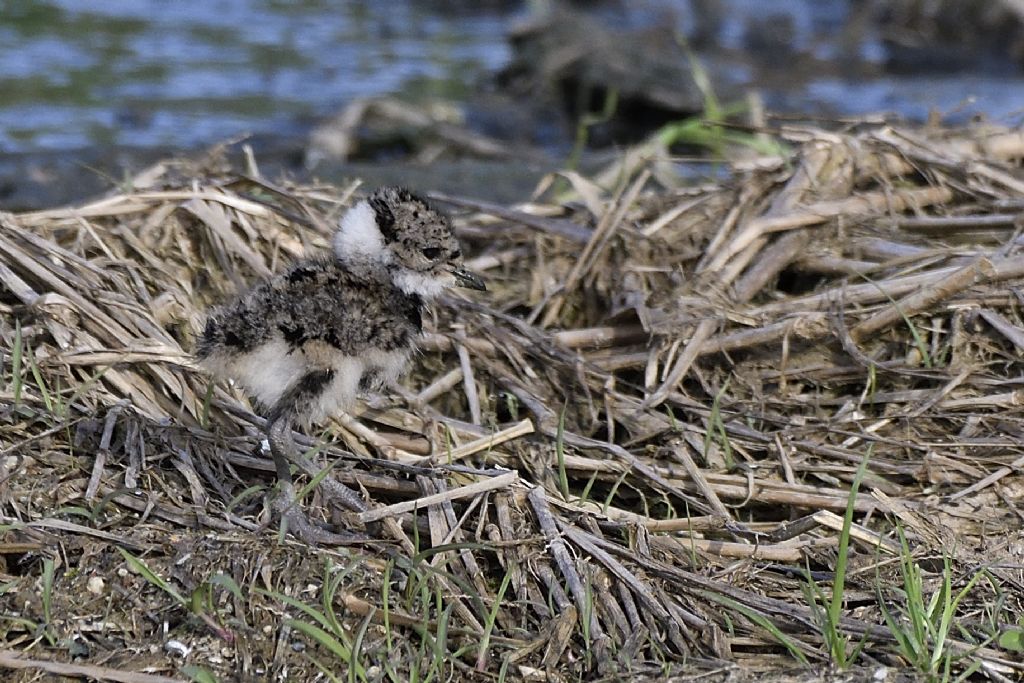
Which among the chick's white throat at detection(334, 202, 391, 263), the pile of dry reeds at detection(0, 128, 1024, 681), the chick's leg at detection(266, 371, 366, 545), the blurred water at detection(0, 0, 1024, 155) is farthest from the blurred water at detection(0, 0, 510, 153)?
the chick's leg at detection(266, 371, 366, 545)

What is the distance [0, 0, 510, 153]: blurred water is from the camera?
10.6 m

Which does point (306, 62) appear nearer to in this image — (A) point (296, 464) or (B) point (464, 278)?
(B) point (464, 278)

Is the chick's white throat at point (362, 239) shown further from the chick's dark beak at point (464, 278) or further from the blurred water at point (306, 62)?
the blurred water at point (306, 62)

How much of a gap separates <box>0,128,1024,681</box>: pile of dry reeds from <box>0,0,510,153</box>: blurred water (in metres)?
5.25

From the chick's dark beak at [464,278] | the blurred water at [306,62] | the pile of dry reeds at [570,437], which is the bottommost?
the blurred water at [306,62]

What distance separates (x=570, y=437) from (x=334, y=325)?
882 mm

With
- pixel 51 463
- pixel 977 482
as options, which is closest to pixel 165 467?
pixel 51 463

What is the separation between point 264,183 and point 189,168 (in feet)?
1.75

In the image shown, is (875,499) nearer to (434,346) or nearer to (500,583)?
(500,583)

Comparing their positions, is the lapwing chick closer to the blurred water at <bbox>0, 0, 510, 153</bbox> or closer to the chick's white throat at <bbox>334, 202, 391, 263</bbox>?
the chick's white throat at <bbox>334, 202, 391, 263</bbox>

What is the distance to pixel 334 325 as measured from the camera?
3791 mm

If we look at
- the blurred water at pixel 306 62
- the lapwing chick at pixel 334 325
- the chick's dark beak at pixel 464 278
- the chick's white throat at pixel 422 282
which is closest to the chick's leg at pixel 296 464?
the lapwing chick at pixel 334 325

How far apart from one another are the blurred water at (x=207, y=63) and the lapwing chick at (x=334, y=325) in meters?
6.15

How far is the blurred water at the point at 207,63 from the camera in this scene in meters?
10.6
